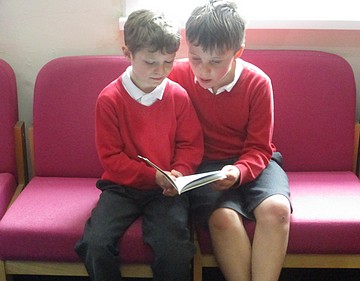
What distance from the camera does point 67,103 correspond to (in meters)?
2.29

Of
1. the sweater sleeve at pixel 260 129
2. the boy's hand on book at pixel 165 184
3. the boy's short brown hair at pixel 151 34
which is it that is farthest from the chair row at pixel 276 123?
the boy's short brown hair at pixel 151 34

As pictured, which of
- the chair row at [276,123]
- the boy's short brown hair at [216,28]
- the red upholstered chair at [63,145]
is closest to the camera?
the boy's short brown hair at [216,28]

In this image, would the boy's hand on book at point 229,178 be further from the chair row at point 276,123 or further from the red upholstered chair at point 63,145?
the red upholstered chair at point 63,145

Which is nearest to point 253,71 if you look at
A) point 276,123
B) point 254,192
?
point 276,123

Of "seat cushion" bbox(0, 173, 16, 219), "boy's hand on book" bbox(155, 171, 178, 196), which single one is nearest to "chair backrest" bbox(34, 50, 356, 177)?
"seat cushion" bbox(0, 173, 16, 219)

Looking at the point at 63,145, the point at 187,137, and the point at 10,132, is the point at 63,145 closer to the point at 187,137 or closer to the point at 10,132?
the point at 10,132

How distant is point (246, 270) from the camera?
1871 millimetres

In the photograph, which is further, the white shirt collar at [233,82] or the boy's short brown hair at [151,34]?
the white shirt collar at [233,82]

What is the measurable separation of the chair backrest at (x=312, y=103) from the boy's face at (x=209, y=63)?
372 millimetres

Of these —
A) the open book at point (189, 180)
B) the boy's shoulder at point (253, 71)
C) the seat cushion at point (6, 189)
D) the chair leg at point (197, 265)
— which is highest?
the boy's shoulder at point (253, 71)

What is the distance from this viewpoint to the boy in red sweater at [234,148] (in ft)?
6.14

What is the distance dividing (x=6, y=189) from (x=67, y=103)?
1.29 feet

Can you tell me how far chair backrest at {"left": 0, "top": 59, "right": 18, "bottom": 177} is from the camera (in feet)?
7.50

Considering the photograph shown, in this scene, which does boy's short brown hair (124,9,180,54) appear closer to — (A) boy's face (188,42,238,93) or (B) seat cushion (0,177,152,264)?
(A) boy's face (188,42,238,93)
